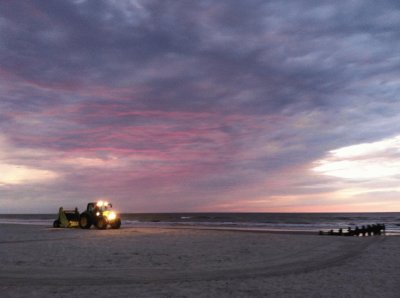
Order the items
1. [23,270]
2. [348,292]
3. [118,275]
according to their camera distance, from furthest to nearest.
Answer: [23,270] < [118,275] < [348,292]

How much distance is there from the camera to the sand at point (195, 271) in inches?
452

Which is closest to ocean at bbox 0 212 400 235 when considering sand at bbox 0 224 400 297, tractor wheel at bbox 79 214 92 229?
tractor wheel at bbox 79 214 92 229

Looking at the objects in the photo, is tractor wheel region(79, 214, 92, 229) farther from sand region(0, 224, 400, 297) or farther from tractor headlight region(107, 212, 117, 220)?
sand region(0, 224, 400, 297)

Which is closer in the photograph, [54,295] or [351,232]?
[54,295]

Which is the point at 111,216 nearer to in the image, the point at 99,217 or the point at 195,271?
the point at 99,217

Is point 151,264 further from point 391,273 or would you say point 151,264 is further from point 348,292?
point 391,273

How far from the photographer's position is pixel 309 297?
10805 mm

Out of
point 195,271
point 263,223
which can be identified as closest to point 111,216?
point 195,271

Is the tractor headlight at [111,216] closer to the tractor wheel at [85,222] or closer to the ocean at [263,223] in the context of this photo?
the tractor wheel at [85,222]

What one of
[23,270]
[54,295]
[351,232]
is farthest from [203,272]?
[351,232]

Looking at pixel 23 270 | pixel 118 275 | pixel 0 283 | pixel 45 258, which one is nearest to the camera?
pixel 0 283

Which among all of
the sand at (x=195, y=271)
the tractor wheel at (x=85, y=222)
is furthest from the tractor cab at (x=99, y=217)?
the sand at (x=195, y=271)

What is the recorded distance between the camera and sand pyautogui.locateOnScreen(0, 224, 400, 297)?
11.5 m

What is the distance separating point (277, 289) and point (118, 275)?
18.6ft
